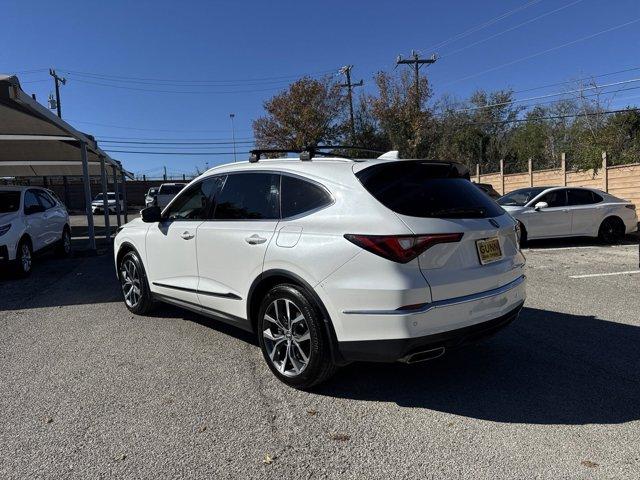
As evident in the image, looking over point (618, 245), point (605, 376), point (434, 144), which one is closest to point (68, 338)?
point (605, 376)

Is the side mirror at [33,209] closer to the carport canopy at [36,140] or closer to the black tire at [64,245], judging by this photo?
the black tire at [64,245]

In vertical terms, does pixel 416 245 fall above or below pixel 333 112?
below

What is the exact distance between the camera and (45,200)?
1135 cm

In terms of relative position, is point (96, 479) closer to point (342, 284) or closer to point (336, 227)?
point (342, 284)

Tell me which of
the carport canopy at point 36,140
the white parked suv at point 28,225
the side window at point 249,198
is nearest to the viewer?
the side window at point 249,198

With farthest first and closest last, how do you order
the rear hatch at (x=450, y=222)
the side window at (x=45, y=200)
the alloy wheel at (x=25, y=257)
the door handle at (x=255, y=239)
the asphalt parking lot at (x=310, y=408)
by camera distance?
the side window at (x=45, y=200)
the alloy wheel at (x=25, y=257)
the door handle at (x=255, y=239)
the rear hatch at (x=450, y=222)
the asphalt parking lot at (x=310, y=408)

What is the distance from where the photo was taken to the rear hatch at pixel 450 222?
3.31 metres

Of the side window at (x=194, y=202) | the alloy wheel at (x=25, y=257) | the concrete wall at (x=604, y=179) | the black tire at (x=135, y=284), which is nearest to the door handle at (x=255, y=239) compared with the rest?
the side window at (x=194, y=202)

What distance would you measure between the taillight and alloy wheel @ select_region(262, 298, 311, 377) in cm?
79

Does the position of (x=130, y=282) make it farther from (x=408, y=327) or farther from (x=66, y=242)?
(x=66, y=242)

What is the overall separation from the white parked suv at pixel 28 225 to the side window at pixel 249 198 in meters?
5.85

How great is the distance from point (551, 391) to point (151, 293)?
13.6 ft

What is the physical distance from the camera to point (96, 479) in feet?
9.01

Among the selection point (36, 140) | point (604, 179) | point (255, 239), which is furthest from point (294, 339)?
point (604, 179)
